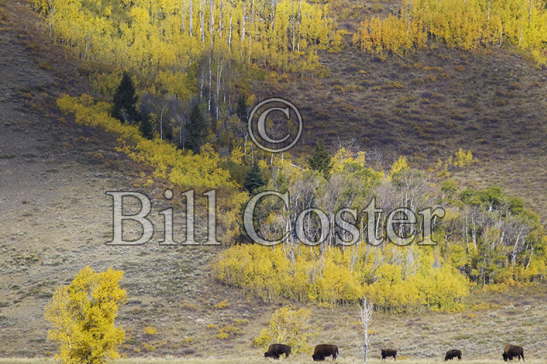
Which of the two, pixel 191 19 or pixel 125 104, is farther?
pixel 191 19

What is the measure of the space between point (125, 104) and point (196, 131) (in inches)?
352

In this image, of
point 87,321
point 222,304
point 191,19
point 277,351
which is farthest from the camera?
point 191,19

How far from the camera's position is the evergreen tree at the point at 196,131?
88562 mm

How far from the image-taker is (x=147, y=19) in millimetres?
120000

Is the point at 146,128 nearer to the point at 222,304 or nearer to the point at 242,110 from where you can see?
the point at 242,110

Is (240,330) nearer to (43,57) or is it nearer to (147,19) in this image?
(43,57)

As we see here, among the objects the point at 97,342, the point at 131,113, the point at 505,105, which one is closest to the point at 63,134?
the point at 131,113

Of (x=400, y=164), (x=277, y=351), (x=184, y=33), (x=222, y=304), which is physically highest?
(x=184, y=33)

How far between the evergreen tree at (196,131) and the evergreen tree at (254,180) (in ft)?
37.6

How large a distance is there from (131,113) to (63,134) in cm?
1057

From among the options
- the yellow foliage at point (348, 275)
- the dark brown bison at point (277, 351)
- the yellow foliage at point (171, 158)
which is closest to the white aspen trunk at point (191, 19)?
the yellow foliage at point (171, 158)

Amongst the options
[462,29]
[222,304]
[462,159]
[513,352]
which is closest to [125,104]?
[222,304]

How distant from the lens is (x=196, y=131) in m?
88.9

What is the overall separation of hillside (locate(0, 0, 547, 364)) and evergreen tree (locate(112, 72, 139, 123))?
5522mm
